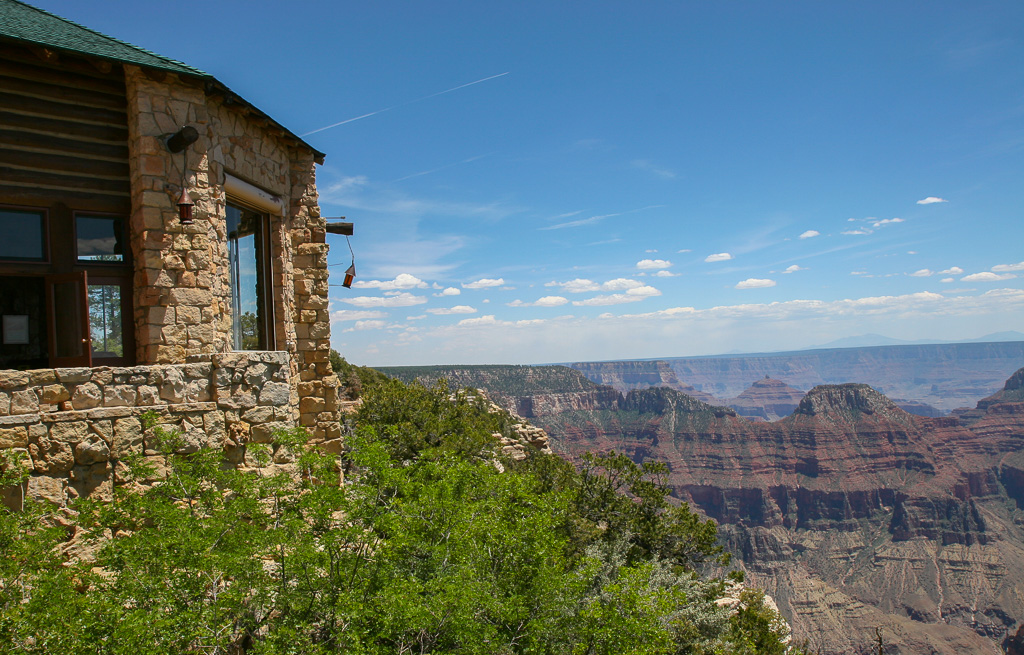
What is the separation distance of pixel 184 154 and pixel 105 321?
2.32 meters

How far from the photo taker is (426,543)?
6.10 metres

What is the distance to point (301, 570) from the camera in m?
5.11

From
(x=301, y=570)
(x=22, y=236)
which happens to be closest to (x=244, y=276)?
(x=22, y=236)

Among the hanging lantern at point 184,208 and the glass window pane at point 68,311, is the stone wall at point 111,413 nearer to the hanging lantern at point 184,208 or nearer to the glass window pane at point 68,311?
the glass window pane at point 68,311

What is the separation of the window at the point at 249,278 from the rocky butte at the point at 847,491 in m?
64.4

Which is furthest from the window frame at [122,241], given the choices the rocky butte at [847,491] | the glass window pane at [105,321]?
the rocky butte at [847,491]

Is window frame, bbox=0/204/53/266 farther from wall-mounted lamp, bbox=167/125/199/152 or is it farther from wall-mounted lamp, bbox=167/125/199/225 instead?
wall-mounted lamp, bbox=167/125/199/152

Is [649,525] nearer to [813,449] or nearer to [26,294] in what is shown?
[26,294]

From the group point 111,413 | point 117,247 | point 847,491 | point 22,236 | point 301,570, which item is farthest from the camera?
point 847,491

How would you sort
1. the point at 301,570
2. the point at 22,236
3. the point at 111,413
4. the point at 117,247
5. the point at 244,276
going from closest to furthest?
the point at 301,570 < the point at 111,413 < the point at 22,236 < the point at 117,247 < the point at 244,276

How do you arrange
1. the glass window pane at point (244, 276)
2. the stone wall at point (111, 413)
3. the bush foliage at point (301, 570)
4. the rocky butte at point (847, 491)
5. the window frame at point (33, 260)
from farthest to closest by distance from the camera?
the rocky butte at point (847, 491), the glass window pane at point (244, 276), the window frame at point (33, 260), the stone wall at point (111, 413), the bush foliage at point (301, 570)

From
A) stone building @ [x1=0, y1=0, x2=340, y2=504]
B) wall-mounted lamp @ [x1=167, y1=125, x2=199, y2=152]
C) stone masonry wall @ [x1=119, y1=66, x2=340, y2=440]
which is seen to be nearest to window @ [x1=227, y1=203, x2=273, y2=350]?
stone masonry wall @ [x1=119, y1=66, x2=340, y2=440]

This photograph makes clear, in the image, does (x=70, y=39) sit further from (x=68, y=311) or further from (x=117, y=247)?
(x=68, y=311)

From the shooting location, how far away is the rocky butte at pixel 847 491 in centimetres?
7569
